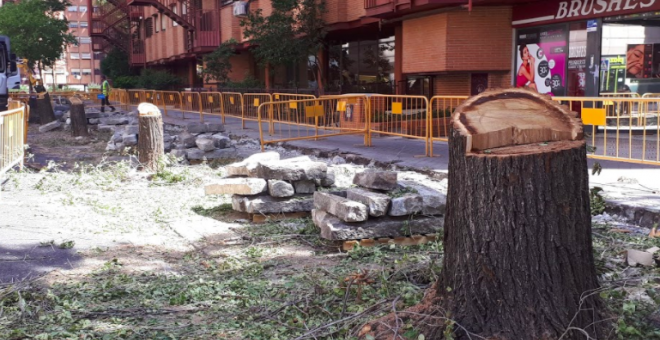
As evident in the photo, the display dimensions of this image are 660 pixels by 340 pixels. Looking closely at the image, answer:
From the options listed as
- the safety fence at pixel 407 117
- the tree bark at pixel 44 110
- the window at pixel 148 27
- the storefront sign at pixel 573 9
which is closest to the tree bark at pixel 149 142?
the safety fence at pixel 407 117

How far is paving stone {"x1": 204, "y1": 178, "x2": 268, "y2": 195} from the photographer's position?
7.74m

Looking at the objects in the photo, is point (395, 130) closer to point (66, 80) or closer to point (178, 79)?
point (178, 79)

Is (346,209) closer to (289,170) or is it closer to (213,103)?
(289,170)

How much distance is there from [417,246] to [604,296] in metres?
2.75

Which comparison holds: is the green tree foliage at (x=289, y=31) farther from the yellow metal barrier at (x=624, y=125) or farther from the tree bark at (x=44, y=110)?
the yellow metal barrier at (x=624, y=125)

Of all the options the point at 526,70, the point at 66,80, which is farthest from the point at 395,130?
the point at 66,80

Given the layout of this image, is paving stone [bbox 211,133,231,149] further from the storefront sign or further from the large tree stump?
the storefront sign

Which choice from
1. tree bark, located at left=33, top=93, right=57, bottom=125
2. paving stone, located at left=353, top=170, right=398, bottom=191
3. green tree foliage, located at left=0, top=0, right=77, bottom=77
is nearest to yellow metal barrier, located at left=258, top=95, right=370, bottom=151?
paving stone, located at left=353, top=170, right=398, bottom=191

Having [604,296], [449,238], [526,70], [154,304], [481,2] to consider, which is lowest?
[154,304]

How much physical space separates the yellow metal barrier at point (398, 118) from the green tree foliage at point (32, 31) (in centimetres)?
3201

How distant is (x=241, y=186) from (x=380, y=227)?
2235 mm

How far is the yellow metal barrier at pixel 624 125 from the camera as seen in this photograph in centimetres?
920

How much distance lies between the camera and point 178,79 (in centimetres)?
4184

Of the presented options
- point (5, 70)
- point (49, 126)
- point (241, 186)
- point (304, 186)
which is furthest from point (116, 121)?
point (304, 186)
